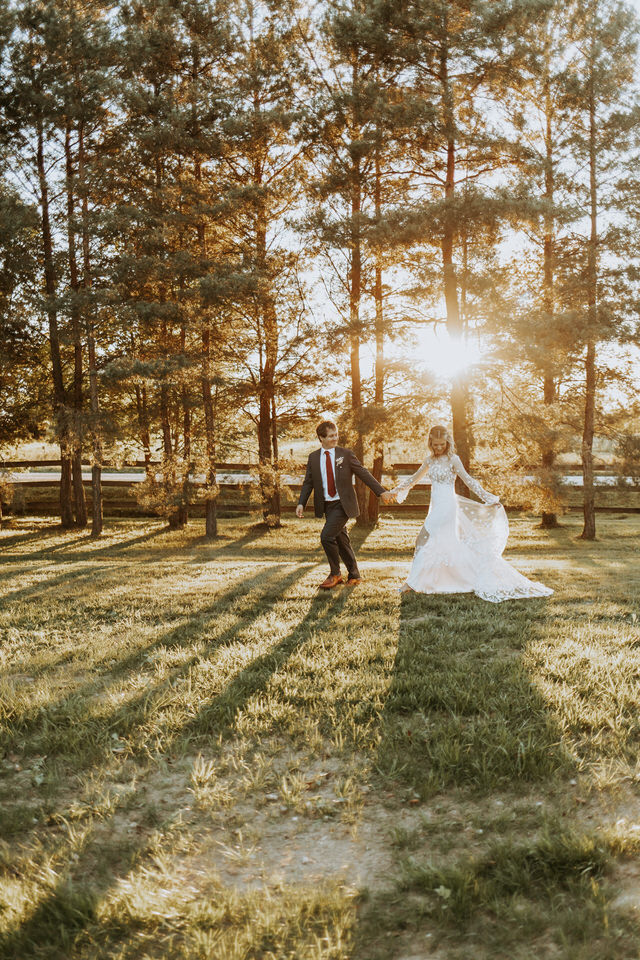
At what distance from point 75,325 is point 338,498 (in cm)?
1307

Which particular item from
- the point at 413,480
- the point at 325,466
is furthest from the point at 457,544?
the point at 325,466

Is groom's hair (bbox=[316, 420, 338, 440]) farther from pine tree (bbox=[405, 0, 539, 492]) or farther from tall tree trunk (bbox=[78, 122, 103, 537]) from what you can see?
tall tree trunk (bbox=[78, 122, 103, 537])

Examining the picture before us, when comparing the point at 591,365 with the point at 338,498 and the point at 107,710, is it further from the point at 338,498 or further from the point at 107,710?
the point at 107,710

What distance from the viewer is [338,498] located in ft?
30.2

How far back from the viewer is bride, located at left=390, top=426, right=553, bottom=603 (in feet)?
27.5

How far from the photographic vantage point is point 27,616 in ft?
25.9

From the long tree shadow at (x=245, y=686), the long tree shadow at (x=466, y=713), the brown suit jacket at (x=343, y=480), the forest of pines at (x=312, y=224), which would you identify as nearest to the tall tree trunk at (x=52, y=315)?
the forest of pines at (x=312, y=224)

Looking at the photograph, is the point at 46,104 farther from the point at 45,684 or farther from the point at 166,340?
the point at 45,684

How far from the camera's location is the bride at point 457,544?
8.38 meters

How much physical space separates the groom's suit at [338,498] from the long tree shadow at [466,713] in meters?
2.53

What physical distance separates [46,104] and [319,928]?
2216cm

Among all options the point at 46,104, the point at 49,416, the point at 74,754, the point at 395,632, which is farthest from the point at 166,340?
the point at 74,754

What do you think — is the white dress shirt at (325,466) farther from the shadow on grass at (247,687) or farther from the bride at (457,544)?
the shadow on grass at (247,687)

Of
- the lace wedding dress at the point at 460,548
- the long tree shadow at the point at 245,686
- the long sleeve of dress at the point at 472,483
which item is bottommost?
the long tree shadow at the point at 245,686
